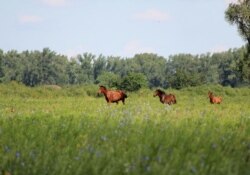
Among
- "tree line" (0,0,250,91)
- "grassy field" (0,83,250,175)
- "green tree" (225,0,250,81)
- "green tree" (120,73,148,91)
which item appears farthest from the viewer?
"tree line" (0,0,250,91)

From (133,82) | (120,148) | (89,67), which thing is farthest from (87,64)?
(120,148)

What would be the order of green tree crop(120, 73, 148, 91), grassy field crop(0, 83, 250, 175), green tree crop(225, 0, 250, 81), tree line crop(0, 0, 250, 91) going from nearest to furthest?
grassy field crop(0, 83, 250, 175)
green tree crop(225, 0, 250, 81)
green tree crop(120, 73, 148, 91)
tree line crop(0, 0, 250, 91)


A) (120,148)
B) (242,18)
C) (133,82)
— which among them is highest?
(242,18)

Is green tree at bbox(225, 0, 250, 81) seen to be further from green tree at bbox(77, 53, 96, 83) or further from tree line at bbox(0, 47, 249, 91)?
green tree at bbox(77, 53, 96, 83)

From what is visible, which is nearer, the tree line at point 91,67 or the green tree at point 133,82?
the green tree at point 133,82

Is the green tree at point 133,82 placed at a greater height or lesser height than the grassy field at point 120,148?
greater

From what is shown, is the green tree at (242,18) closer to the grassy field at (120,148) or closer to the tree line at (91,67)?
the grassy field at (120,148)

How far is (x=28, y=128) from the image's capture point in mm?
9234

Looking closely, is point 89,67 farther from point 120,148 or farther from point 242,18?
point 120,148

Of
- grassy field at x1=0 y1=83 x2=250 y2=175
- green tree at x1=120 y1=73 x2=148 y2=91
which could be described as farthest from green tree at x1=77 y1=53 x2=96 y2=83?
grassy field at x1=0 y1=83 x2=250 y2=175

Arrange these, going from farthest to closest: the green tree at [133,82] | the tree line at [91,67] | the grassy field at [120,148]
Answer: the tree line at [91,67] < the green tree at [133,82] < the grassy field at [120,148]

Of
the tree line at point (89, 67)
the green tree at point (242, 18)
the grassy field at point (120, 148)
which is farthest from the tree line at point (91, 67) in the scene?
the grassy field at point (120, 148)

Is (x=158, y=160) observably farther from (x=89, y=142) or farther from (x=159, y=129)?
(x=159, y=129)

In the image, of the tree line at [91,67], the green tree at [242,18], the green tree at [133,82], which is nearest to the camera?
the green tree at [242,18]
